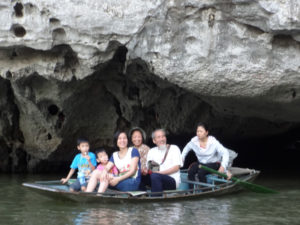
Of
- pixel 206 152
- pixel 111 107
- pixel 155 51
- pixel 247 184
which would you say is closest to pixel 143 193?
pixel 206 152

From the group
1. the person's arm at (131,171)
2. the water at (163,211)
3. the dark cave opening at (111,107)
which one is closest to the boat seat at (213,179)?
the water at (163,211)

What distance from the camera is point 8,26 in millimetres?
8148

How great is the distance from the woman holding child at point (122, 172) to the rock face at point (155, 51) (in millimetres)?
1728

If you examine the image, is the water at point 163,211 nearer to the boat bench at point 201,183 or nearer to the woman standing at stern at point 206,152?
the boat bench at point 201,183

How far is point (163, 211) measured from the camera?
20.1 feet

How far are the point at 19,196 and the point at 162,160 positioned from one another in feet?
7.59

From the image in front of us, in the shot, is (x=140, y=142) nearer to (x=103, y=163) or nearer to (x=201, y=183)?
(x=103, y=163)

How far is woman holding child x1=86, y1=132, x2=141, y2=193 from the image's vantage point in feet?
21.9

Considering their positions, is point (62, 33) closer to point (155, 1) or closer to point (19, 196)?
point (155, 1)

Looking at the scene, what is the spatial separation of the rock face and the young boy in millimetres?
1716

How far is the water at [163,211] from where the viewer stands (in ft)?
18.4

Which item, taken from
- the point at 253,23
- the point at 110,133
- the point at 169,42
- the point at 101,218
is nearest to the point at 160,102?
the point at 110,133

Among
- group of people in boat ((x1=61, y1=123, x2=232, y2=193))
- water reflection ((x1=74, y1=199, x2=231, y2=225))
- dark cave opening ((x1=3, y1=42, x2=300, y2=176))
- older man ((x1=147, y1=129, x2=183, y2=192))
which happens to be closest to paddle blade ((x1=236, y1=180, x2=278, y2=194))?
group of people in boat ((x1=61, y1=123, x2=232, y2=193))

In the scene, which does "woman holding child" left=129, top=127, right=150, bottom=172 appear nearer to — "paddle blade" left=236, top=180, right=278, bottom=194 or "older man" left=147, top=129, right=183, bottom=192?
"older man" left=147, top=129, right=183, bottom=192
